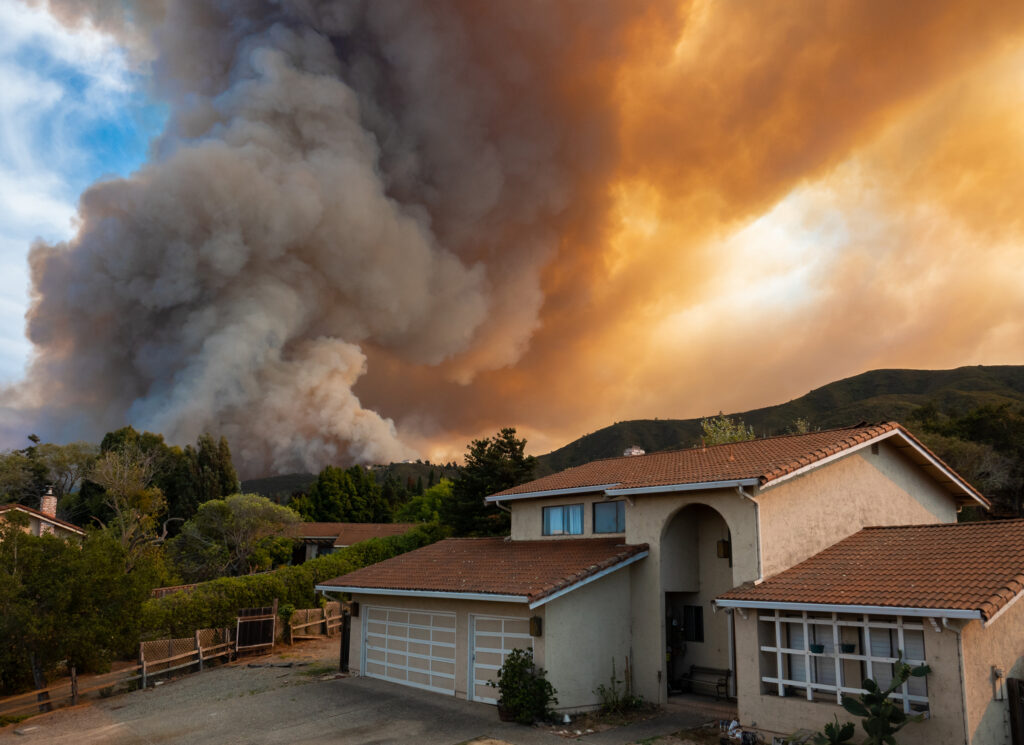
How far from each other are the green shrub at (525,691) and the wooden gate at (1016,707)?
319 inches

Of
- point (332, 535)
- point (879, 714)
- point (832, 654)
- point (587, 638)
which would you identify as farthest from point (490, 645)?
point (332, 535)

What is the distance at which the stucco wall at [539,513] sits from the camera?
19.3 metres

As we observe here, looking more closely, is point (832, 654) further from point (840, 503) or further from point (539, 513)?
point (539, 513)

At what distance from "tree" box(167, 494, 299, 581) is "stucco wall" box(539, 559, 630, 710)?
32.4 metres

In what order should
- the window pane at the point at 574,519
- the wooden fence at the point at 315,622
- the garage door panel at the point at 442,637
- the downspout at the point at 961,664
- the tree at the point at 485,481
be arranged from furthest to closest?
the tree at the point at 485,481 < the wooden fence at the point at 315,622 < the window pane at the point at 574,519 < the garage door panel at the point at 442,637 < the downspout at the point at 961,664

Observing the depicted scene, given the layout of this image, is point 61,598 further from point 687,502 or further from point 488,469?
point 488,469

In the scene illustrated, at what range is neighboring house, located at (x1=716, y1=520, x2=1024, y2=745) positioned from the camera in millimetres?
10773

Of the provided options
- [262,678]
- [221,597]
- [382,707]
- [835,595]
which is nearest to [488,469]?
[221,597]

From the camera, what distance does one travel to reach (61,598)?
724 inches

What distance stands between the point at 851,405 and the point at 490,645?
109 metres

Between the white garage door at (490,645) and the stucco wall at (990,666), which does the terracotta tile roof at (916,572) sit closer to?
the stucco wall at (990,666)

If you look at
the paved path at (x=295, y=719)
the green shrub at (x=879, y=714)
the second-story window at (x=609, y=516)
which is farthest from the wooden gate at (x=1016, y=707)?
the second-story window at (x=609, y=516)

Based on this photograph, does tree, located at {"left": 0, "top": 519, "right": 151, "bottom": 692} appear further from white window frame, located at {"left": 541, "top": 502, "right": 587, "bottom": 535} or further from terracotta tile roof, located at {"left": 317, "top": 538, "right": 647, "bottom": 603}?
white window frame, located at {"left": 541, "top": 502, "right": 587, "bottom": 535}

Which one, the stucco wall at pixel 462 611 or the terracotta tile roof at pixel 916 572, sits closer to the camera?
the terracotta tile roof at pixel 916 572
